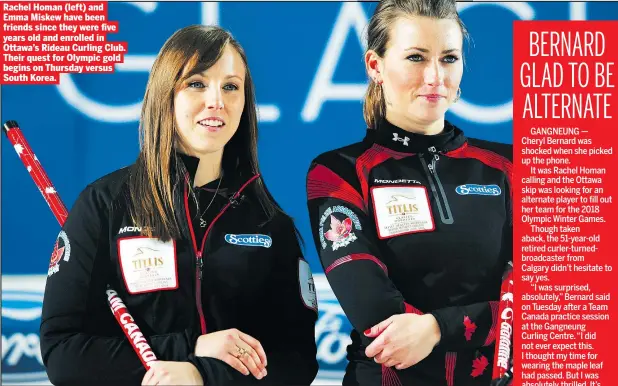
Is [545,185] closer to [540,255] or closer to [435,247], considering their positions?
[540,255]

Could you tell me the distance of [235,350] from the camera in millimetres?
2678

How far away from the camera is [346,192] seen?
2.82 metres

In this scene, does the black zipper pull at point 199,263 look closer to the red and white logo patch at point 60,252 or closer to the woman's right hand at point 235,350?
the woman's right hand at point 235,350

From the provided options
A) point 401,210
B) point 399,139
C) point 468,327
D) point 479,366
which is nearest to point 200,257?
point 401,210

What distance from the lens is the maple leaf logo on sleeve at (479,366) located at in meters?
2.79

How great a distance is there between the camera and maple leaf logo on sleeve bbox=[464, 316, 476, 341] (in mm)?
2670

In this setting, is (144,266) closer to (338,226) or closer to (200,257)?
(200,257)

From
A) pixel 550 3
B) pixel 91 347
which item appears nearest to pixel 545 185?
pixel 550 3

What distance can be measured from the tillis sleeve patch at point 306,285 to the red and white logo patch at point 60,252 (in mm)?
780

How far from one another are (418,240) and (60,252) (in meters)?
1.20

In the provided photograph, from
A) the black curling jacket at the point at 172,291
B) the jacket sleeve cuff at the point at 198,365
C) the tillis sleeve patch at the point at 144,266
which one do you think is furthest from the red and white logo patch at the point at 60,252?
the jacket sleeve cuff at the point at 198,365

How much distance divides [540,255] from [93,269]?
162cm

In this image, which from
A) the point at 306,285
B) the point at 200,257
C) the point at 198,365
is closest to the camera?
the point at 198,365

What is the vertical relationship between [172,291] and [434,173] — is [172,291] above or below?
below
